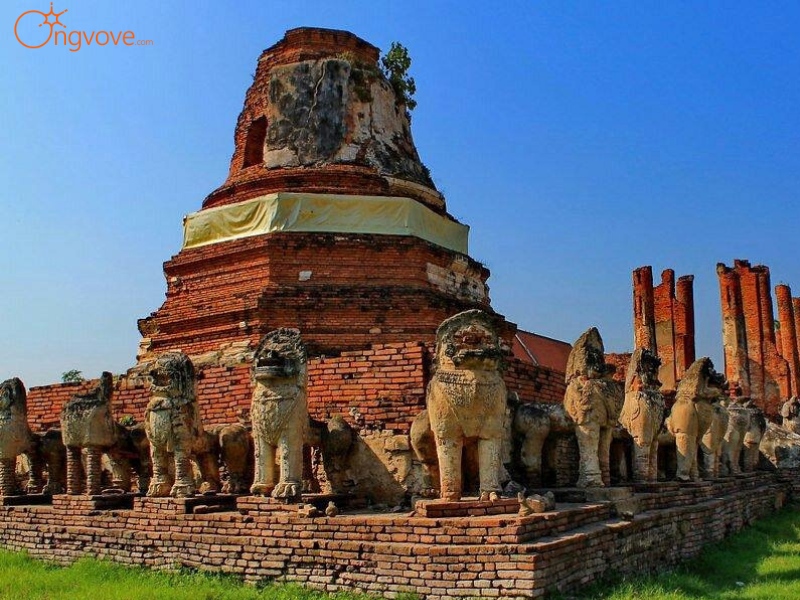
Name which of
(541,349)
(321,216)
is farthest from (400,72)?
(541,349)

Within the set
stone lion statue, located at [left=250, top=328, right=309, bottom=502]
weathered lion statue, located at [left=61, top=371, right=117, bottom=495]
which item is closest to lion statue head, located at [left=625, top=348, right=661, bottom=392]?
stone lion statue, located at [left=250, top=328, right=309, bottom=502]

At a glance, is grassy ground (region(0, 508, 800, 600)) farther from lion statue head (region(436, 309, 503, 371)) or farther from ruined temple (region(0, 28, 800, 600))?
lion statue head (region(436, 309, 503, 371))

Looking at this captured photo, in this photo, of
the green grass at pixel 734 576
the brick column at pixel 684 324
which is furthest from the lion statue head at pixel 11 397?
the brick column at pixel 684 324

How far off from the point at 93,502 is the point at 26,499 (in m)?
1.93

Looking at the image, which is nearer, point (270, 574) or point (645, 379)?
point (270, 574)

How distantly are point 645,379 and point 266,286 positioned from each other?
18.3ft

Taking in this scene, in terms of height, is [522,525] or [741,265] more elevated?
[741,265]

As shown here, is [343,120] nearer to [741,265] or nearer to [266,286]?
[266,286]

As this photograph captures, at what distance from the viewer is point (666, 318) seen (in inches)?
1182

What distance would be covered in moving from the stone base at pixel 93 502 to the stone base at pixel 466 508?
3.96 m

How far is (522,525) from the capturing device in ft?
20.5

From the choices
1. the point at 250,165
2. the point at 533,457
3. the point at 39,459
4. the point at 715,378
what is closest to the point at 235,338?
the point at 39,459

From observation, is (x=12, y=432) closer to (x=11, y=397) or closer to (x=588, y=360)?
(x=11, y=397)

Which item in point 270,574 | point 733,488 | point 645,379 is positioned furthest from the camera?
point 733,488
